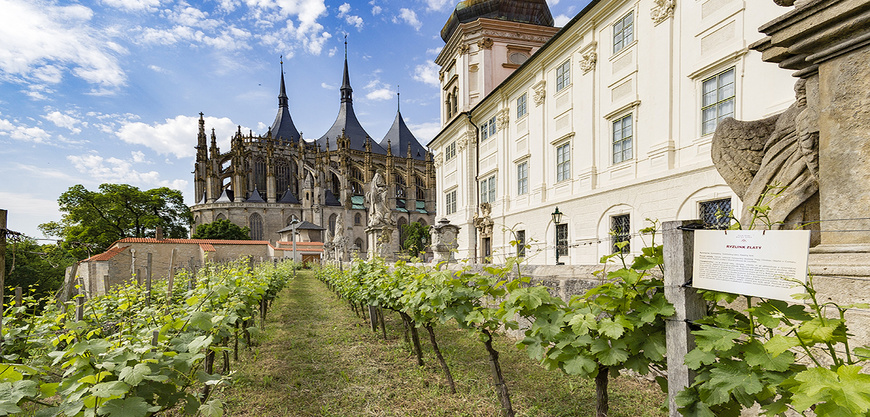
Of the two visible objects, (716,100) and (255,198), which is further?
(255,198)

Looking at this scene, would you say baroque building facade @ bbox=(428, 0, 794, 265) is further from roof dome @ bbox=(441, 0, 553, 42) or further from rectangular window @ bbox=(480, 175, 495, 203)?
roof dome @ bbox=(441, 0, 553, 42)

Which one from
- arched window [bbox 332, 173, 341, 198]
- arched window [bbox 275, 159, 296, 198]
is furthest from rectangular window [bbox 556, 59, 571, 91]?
arched window [bbox 275, 159, 296, 198]

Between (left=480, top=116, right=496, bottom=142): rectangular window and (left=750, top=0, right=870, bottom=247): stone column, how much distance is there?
56.7ft

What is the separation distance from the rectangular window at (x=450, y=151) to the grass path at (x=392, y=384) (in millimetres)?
17387

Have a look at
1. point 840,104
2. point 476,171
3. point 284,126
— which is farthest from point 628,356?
point 284,126

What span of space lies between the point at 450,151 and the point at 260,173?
43747 mm

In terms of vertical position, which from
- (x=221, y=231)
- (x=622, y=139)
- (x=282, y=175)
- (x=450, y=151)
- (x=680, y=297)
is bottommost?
(x=221, y=231)

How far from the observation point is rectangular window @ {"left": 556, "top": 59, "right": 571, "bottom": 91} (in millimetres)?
14614

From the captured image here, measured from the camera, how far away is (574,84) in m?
14.2

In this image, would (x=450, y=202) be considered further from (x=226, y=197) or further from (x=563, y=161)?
(x=226, y=197)

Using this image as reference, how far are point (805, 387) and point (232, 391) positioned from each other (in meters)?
5.97

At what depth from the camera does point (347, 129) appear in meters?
70.9

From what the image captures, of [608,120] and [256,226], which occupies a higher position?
[608,120]

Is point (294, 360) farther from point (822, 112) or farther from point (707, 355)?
point (822, 112)
